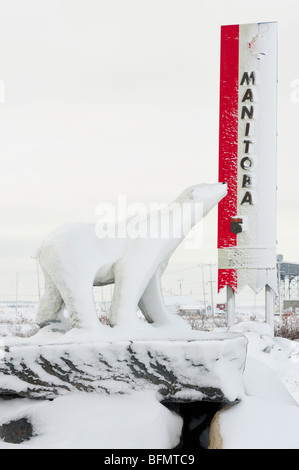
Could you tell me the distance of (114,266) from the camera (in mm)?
4711

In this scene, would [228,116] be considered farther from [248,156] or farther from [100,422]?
[100,422]

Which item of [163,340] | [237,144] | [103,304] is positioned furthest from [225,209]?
[163,340]

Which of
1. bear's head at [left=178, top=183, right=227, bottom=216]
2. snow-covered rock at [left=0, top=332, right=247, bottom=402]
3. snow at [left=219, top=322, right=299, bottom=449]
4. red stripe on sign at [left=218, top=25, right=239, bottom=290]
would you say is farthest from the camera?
red stripe on sign at [left=218, top=25, right=239, bottom=290]

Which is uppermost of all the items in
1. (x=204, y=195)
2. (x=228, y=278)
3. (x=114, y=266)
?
(x=204, y=195)

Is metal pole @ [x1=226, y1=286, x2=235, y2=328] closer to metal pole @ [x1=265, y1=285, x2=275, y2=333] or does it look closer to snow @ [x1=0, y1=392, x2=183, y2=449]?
metal pole @ [x1=265, y1=285, x2=275, y2=333]

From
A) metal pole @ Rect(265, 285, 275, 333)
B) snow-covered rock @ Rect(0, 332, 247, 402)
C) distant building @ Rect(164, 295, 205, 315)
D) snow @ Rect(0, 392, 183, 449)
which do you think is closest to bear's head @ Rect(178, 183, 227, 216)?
snow-covered rock @ Rect(0, 332, 247, 402)

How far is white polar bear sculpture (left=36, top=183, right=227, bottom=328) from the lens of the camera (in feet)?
14.7

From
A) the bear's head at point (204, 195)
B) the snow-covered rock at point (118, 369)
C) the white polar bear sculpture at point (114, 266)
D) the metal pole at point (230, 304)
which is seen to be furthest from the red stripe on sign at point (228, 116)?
the snow-covered rock at point (118, 369)

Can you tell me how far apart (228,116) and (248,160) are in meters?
0.95

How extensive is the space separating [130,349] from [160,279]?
100cm

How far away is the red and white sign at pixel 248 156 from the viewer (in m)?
11.5

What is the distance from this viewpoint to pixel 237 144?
11.7 metres

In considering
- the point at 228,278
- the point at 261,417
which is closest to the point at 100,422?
the point at 261,417
